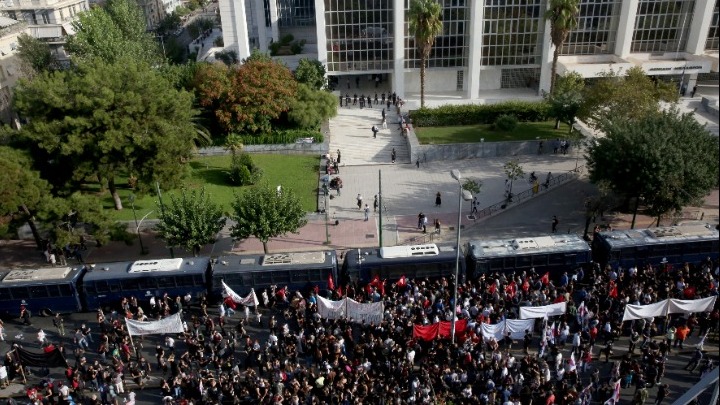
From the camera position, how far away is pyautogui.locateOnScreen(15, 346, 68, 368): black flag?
25438 millimetres

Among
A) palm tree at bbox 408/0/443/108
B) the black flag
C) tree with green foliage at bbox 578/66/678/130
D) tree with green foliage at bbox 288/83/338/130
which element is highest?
palm tree at bbox 408/0/443/108

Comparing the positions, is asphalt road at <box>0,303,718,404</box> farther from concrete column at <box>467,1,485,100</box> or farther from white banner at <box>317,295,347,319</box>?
concrete column at <box>467,1,485,100</box>

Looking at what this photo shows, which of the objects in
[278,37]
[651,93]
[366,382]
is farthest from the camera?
[278,37]

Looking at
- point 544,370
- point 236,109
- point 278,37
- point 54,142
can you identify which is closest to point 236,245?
point 54,142

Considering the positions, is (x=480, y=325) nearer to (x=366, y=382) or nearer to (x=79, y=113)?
(x=366, y=382)

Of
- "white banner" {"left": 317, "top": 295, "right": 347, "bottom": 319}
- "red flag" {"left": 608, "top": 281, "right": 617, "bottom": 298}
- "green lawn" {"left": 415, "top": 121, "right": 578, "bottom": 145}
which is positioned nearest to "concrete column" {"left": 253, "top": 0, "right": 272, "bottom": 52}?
"green lawn" {"left": 415, "top": 121, "right": 578, "bottom": 145}

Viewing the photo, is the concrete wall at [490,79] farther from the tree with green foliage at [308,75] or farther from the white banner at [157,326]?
the white banner at [157,326]

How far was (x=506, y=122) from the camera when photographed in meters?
52.8

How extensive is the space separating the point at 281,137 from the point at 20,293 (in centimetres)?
2699

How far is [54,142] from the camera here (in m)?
36.0

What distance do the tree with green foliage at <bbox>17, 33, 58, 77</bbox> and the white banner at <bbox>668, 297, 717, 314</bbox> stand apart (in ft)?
194

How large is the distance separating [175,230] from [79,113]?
11.8m

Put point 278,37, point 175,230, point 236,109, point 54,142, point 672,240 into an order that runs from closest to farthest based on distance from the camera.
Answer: point 672,240 < point 175,230 < point 54,142 < point 236,109 < point 278,37

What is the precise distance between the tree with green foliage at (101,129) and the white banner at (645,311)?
91.2 ft
